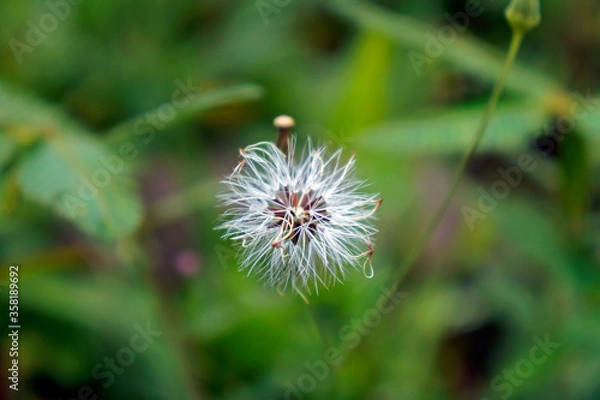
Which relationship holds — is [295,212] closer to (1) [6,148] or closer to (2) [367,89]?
(1) [6,148]

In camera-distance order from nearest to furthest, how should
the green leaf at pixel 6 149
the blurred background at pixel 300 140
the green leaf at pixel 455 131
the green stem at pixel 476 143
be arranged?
the green stem at pixel 476 143 → the green leaf at pixel 6 149 → the green leaf at pixel 455 131 → the blurred background at pixel 300 140

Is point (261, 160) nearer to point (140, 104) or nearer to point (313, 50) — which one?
point (140, 104)

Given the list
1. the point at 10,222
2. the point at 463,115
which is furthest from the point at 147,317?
the point at 463,115

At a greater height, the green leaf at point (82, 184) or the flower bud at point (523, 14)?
the flower bud at point (523, 14)

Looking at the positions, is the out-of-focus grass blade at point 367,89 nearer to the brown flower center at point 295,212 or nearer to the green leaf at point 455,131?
the green leaf at point 455,131

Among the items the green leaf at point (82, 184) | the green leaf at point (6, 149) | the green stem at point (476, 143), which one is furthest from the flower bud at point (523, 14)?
the green leaf at point (6, 149)

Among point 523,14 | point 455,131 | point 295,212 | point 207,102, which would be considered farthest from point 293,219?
point 455,131
